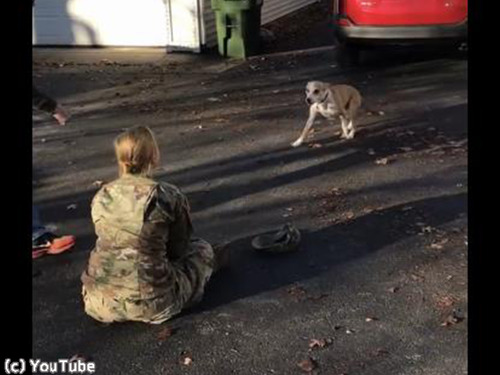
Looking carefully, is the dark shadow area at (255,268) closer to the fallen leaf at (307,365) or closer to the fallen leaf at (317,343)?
the fallen leaf at (317,343)

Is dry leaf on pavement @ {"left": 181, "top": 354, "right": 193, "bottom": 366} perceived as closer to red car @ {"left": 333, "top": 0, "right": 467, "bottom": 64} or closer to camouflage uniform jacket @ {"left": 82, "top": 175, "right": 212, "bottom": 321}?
camouflage uniform jacket @ {"left": 82, "top": 175, "right": 212, "bottom": 321}

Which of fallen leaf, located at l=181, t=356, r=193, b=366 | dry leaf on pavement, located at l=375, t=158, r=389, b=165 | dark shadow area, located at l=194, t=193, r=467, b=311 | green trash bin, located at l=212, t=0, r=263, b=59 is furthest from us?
green trash bin, located at l=212, t=0, r=263, b=59

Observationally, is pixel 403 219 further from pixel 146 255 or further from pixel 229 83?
pixel 229 83

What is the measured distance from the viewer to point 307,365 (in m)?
3.92

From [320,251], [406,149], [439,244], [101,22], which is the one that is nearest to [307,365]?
[320,251]

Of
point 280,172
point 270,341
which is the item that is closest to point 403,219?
point 280,172

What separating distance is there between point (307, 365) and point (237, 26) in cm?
963

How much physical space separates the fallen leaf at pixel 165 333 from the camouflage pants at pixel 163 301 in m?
0.07

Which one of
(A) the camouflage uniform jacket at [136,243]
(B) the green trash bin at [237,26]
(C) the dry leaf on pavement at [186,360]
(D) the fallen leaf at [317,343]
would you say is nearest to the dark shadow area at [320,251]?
(A) the camouflage uniform jacket at [136,243]

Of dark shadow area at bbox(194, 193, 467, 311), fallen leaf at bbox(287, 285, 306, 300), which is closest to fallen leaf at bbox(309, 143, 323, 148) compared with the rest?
dark shadow area at bbox(194, 193, 467, 311)

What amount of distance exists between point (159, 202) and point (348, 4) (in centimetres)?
748

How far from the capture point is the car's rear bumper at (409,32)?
1051cm

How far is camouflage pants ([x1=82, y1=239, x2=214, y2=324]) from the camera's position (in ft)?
14.1

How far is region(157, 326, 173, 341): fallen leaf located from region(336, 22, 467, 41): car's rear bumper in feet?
24.5
